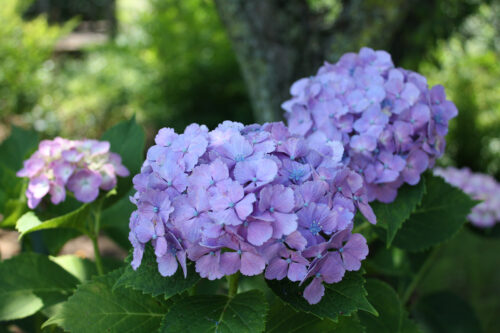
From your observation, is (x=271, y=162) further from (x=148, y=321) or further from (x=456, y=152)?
(x=456, y=152)

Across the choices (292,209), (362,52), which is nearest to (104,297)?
(292,209)

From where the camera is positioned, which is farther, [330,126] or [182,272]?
[330,126]

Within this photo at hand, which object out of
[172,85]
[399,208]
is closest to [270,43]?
[399,208]

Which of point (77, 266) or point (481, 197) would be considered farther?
point (481, 197)

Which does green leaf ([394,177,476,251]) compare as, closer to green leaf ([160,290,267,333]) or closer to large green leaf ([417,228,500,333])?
green leaf ([160,290,267,333])

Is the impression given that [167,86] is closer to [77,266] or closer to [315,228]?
[77,266]

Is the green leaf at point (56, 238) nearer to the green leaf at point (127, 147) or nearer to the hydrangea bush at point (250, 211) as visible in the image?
the hydrangea bush at point (250, 211)

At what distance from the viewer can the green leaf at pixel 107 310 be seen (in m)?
1.02

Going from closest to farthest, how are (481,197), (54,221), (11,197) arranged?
1. (54,221)
2. (11,197)
3. (481,197)

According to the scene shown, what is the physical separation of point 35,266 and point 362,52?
1058 mm

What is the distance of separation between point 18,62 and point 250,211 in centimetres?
546

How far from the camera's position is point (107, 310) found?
3.46 ft

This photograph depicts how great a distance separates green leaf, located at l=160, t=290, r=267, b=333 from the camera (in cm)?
89

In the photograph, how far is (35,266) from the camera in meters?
1.39
